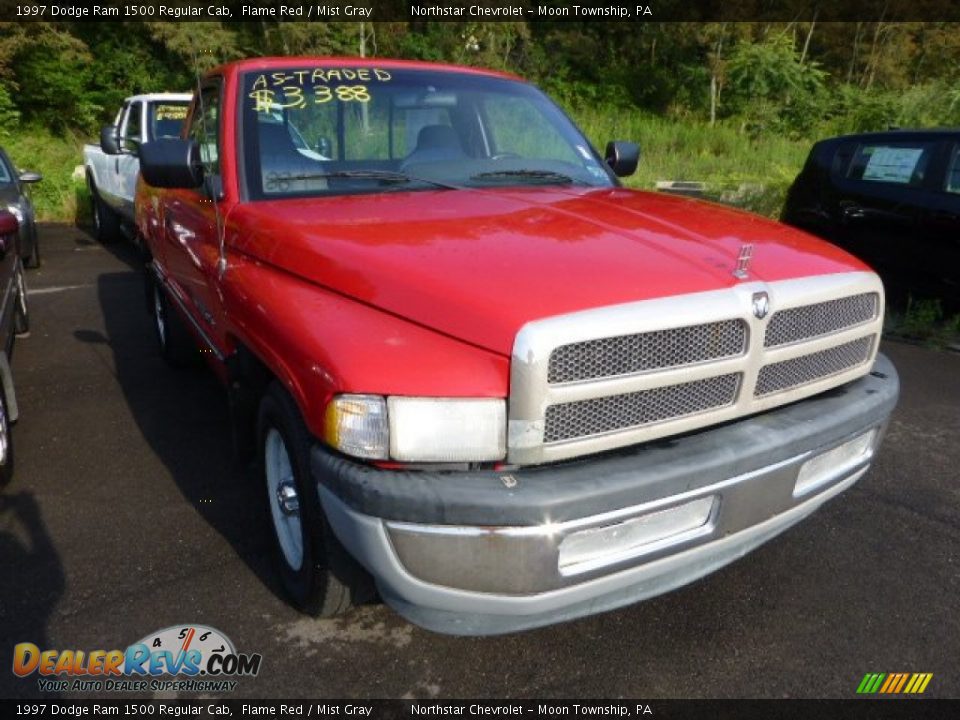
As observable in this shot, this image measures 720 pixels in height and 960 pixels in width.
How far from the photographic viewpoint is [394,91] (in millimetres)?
3383

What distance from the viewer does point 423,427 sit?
6.12 ft

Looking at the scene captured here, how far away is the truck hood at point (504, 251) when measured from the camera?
1.97m

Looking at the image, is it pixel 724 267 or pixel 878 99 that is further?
pixel 878 99

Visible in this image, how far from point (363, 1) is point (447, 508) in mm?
22004

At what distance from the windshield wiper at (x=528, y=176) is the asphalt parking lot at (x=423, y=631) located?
5.83 ft

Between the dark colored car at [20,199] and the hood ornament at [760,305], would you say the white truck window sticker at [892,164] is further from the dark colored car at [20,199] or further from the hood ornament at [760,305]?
the dark colored car at [20,199]

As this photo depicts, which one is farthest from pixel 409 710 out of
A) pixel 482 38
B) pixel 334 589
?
pixel 482 38

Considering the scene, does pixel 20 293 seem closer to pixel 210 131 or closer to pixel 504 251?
pixel 210 131

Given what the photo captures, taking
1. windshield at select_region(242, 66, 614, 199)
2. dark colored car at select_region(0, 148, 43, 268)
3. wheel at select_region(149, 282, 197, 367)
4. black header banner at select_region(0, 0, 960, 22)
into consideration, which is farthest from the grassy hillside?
windshield at select_region(242, 66, 614, 199)

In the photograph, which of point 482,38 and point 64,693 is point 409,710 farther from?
point 482,38

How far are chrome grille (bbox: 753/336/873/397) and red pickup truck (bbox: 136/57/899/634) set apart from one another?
0.01 metres

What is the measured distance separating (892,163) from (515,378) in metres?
5.72

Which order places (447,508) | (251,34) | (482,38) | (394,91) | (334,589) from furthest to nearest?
(482,38) < (251,34) < (394,91) < (334,589) < (447,508)

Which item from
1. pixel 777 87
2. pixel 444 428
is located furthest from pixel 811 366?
pixel 777 87
